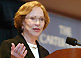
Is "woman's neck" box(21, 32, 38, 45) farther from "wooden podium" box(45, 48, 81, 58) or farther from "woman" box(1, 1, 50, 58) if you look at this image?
"wooden podium" box(45, 48, 81, 58)

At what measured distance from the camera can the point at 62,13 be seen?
5750 millimetres

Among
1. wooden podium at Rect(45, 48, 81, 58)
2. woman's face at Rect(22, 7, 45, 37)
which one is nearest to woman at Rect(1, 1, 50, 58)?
woman's face at Rect(22, 7, 45, 37)

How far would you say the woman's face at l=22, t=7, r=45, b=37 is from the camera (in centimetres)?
172

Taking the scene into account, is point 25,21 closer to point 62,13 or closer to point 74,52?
point 74,52

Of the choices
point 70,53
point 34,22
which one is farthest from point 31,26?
point 70,53

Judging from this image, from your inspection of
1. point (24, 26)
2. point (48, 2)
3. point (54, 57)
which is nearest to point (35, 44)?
point (24, 26)

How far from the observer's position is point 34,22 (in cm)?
172

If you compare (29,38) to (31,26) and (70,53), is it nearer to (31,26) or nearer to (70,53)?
(31,26)

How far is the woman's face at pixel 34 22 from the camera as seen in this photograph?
5.63ft

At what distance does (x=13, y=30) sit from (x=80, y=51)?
3561 mm

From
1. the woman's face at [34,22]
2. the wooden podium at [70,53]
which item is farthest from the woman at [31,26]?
the wooden podium at [70,53]

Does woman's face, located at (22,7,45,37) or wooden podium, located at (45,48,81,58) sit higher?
woman's face, located at (22,7,45,37)

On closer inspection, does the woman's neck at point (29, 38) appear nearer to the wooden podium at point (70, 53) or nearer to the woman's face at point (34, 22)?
the woman's face at point (34, 22)

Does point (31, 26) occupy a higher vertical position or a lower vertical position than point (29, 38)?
higher
